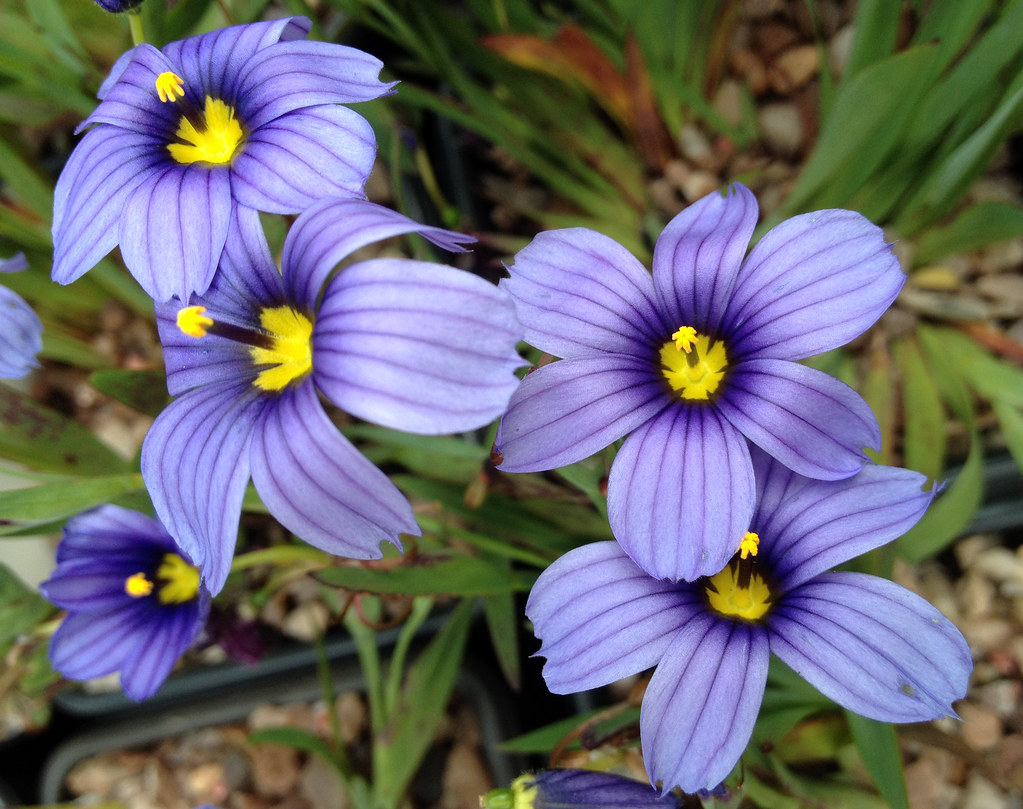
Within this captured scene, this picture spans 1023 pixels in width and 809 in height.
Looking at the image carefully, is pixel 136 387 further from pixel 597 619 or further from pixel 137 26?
pixel 597 619

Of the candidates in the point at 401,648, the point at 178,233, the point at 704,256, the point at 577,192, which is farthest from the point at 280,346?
the point at 577,192

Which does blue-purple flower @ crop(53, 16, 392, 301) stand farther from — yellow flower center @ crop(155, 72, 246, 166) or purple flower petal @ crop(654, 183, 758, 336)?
purple flower petal @ crop(654, 183, 758, 336)

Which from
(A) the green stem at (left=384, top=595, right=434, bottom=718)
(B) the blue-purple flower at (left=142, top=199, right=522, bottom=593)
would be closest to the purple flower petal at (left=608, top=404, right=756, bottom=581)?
(B) the blue-purple flower at (left=142, top=199, right=522, bottom=593)

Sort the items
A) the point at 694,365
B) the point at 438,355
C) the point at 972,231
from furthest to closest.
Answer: the point at 972,231 → the point at 694,365 → the point at 438,355

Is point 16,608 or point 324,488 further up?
point 324,488

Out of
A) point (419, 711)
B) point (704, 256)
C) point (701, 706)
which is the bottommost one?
point (419, 711)

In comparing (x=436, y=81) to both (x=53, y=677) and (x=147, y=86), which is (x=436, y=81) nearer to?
(x=147, y=86)

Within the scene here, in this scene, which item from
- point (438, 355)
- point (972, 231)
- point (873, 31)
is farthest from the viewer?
point (972, 231)
